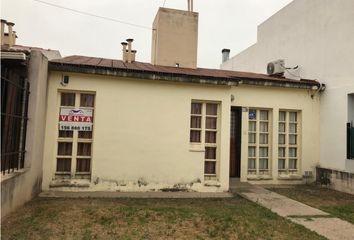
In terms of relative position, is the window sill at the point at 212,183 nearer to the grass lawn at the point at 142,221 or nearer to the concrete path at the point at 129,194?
the concrete path at the point at 129,194

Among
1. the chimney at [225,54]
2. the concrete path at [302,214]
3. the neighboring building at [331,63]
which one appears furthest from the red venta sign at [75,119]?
the chimney at [225,54]

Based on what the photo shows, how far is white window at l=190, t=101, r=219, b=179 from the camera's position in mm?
8781

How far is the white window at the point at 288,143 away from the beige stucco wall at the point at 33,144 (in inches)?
299

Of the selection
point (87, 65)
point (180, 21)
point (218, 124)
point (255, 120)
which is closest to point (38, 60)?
point (87, 65)

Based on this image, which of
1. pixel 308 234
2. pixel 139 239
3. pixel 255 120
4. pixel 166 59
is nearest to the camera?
pixel 139 239

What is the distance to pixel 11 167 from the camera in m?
6.03

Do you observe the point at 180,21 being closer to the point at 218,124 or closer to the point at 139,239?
the point at 218,124

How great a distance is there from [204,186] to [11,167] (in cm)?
480

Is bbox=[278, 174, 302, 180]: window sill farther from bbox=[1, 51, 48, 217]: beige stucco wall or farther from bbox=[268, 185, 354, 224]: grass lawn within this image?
bbox=[1, 51, 48, 217]: beige stucco wall

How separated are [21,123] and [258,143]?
729 centimetres

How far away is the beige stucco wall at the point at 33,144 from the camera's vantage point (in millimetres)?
5727

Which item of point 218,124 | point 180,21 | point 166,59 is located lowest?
point 218,124

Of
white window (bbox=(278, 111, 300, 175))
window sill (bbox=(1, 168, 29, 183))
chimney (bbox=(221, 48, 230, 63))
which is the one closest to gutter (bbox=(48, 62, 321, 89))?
A: window sill (bbox=(1, 168, 29, 183))

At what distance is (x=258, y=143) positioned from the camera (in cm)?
A: 1050
